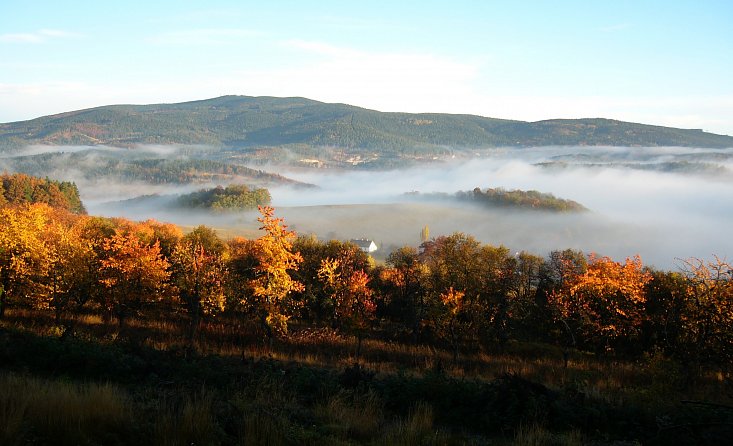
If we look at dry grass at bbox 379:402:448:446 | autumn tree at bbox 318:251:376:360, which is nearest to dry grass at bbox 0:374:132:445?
dry grass at bbox 379:402:448:446

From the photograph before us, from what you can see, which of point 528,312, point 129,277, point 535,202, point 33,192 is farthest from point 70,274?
point 535,202

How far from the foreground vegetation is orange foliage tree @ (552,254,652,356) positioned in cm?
18

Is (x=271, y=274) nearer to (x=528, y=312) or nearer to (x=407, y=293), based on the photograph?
(x=407, y=293)

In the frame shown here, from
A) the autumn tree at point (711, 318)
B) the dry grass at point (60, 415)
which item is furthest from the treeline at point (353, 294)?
the dry grass at point (60, 415)

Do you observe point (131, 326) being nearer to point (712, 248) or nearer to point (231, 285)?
point (231, 285)

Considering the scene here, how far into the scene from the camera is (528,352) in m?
32.7

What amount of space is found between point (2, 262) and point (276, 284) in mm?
17917

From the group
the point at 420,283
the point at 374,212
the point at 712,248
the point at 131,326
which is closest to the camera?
the point at 131,326

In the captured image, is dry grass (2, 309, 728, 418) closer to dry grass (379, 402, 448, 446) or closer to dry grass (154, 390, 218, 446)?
dry grass (379, 402, 448, 446)

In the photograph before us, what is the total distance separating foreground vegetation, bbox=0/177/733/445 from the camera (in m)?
8.09

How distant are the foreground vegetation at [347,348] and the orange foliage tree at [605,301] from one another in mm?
177

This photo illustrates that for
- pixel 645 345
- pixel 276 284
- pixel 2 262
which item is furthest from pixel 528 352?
pixel 2 262

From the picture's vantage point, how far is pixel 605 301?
3159 cm

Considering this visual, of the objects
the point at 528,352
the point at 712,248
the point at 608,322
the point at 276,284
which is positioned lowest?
the point at 712,248
